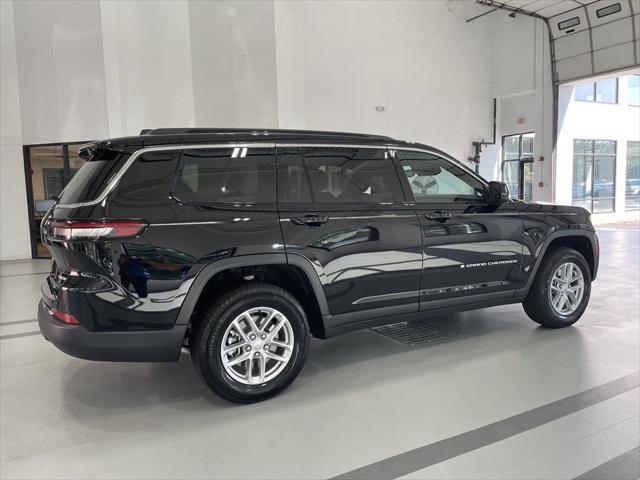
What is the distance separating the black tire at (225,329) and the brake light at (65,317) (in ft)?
2.12

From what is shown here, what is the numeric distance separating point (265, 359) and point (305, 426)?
1.60 ft

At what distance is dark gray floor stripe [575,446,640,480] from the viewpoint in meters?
2.25

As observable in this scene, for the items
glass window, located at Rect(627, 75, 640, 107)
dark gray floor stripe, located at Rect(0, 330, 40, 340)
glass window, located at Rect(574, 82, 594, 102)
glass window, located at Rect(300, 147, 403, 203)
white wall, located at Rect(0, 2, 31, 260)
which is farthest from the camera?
glass window, located at Rect(627, 75, 640, 107)

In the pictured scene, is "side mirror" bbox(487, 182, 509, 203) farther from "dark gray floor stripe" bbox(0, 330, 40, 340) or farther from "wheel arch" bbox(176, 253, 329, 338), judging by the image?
"dark gray floor stripe" bbox(0, 330, 40, 340)

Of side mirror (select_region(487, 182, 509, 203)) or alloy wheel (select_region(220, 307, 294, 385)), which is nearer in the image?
alloy wheel (select_region(220, 307, 294, 385))

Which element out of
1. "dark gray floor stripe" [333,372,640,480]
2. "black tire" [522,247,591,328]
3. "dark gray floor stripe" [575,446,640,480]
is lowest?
"dark gray floor stripe" [575,446,640,480]

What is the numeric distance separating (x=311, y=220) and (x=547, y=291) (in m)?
2.43

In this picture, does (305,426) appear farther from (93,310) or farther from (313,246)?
(93,310)

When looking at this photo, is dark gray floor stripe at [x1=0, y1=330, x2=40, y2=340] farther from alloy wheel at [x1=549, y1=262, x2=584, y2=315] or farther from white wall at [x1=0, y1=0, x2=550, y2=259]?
white wall at [x1=0, y1=0, x2=550, y2=259]

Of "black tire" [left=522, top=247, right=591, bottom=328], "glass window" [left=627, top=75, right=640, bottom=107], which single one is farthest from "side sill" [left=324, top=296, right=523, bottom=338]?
"glass window" [left=627, top=75, right=640, bottom=107]

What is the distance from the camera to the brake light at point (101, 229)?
2604 millimetres

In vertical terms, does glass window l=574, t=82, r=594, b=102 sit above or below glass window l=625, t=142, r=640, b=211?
above

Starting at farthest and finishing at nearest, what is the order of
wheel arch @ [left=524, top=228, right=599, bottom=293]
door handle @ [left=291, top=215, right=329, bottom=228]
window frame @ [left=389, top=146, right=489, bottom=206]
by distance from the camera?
wheel arch @ [left=524, top=228, right=599, bottom=293] → window frame @ [left=389, top=146, right=489, bottom=206] → door handle @ [left=291, top=215, right=329, bottom=228]

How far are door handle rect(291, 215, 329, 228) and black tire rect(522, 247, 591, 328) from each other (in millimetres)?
2230
